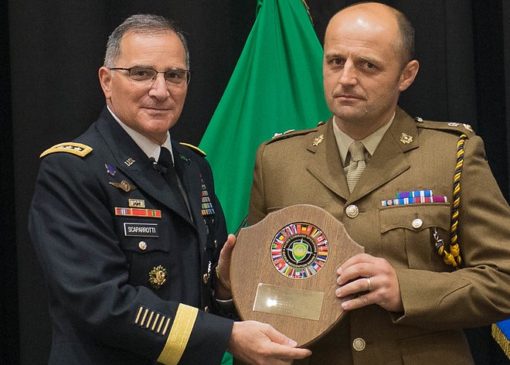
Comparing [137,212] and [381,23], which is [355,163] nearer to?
[381,23]

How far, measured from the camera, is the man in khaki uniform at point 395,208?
1861 millimetres

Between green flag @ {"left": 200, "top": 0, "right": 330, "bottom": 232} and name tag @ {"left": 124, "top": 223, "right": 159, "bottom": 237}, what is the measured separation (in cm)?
79

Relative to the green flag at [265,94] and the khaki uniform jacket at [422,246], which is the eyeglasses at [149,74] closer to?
the khaki uniform jacket at [422,246]

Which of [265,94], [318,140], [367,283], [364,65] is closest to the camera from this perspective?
[367,283]

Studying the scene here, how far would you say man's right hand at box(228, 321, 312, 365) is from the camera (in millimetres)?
1793

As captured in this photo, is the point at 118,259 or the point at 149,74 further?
the point at 149,74

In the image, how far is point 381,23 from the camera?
2010 mm

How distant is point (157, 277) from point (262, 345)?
0.94 feet

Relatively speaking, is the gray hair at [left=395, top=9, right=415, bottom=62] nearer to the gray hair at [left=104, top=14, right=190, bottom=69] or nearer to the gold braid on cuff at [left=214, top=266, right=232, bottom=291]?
the gray hair at [left=104, top=14, right=190, bottom=69]

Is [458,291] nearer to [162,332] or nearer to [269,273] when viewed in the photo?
[269,273]

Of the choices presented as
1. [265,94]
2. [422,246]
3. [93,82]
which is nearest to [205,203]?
[422,246]

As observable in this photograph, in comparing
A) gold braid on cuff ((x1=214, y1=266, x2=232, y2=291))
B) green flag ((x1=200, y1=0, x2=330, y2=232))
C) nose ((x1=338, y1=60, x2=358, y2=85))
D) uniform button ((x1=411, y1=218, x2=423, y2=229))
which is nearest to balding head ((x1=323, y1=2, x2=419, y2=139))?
nose ((x1=338, y1=60, x2=358, y2=85))

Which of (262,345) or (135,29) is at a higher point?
(135,29)

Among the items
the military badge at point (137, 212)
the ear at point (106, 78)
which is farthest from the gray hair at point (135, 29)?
the military badge at point (137, 212)
